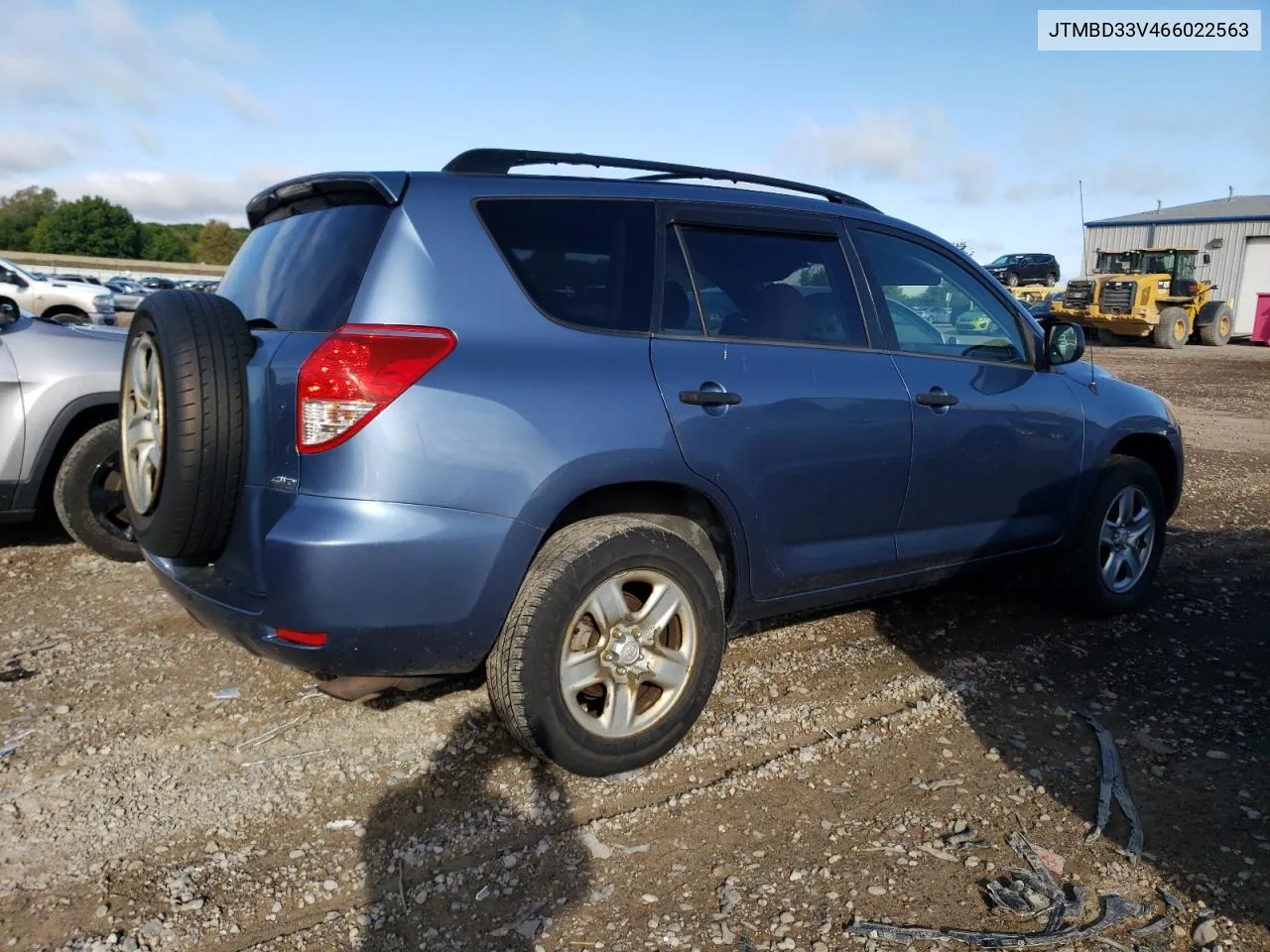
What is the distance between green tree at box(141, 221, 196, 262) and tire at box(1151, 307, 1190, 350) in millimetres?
97613

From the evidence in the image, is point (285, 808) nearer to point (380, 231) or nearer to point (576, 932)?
point (576, 932)

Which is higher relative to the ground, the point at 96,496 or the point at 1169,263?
the point at 1169,263

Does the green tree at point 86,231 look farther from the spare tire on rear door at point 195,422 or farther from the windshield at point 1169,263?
the spare tire on rear door at point 195,422

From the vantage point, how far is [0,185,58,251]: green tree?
9494 cm

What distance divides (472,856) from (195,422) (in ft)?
4.45

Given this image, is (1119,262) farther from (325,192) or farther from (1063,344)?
(325,192)

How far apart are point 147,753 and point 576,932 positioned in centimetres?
163

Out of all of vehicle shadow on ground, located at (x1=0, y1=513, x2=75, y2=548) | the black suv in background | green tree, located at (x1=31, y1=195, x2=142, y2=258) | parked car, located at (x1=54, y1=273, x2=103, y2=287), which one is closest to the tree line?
green tree, located at (x1=31, y1=195, x2=142, y2=258)

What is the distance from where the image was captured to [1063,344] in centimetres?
418

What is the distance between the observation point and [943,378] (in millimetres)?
3770

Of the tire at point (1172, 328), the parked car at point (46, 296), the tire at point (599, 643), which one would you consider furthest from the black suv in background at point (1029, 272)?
the tire at point (599, 643)

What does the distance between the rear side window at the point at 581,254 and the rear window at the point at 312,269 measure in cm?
35

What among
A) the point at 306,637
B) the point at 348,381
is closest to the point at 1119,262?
the point at 348,381

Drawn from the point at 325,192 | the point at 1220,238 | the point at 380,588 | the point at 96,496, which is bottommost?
the point at 96,496
